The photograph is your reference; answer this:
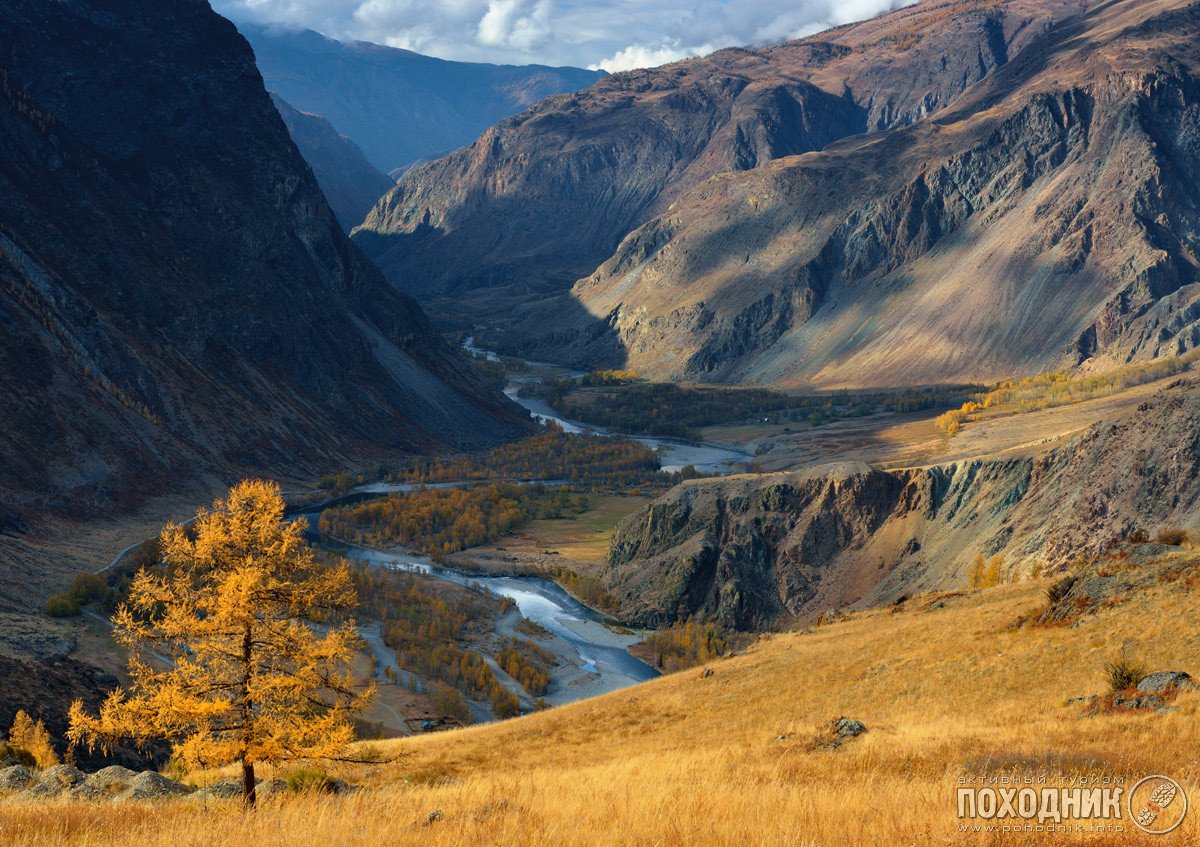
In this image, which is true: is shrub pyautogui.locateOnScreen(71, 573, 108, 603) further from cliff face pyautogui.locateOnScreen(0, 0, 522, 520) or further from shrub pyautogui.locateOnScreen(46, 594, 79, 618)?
cliff face pyautogui.locateOnScreen(0, 0, 522, 520)

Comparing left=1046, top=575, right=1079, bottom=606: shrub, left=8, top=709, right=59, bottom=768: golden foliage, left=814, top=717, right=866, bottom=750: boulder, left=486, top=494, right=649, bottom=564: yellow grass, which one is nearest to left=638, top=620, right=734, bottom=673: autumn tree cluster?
left=486, top=494, right=649, bottom=564: yellow grass

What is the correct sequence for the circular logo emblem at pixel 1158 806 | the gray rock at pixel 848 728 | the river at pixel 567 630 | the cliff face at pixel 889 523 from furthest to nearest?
the river at pixel 567 630, the cliff face at pixel 889 523, the gray rock at pixel 848 728, the circular logo emblem at pixel 1158 806

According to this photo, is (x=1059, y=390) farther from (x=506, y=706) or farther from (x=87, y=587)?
(x=87, y=587)

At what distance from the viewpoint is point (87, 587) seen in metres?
74.0

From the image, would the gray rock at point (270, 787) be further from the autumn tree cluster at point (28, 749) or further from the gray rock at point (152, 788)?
the autumn tree cluster at point (28, 749)

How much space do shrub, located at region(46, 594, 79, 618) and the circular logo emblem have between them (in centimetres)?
6833

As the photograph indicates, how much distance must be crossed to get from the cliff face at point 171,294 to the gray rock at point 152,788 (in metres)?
76.5

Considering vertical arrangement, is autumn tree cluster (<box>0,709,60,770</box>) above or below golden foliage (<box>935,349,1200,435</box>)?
below

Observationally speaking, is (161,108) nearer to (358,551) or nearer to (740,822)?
(358,551)

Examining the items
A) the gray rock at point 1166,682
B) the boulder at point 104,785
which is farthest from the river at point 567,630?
the gray rock at point 1166,682

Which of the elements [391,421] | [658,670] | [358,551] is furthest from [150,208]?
[658,670]

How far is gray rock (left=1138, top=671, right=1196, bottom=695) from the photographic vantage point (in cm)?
2458

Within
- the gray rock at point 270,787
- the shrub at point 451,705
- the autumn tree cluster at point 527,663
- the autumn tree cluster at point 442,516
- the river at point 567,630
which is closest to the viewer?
the gray rock at point 270,787

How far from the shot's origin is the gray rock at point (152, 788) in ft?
70.0
